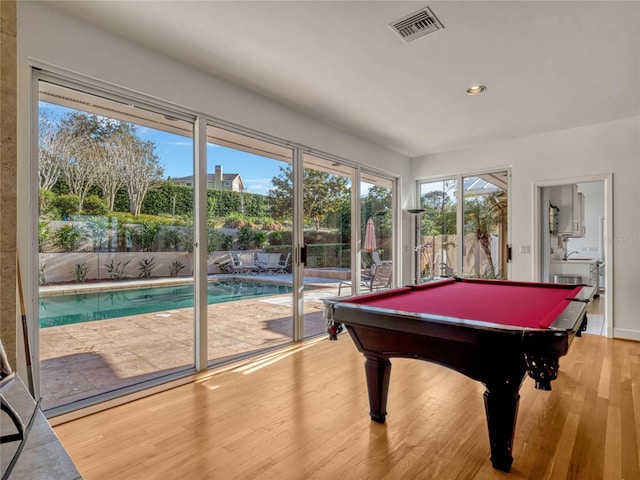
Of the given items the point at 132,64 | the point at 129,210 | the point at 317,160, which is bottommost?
the point at 129,210

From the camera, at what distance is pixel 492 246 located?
5520 millimetres

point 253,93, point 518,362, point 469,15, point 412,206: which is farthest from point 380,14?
point 412,206

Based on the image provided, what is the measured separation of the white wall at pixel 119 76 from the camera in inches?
88.0

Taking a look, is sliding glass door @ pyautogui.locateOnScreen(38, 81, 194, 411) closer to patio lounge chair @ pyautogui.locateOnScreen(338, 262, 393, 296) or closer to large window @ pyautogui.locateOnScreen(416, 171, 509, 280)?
patio lounge chair @ pyautogui.locateOnScreen(338, 262, 393, 296)

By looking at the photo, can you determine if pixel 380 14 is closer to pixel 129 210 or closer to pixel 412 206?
pixel 129 210

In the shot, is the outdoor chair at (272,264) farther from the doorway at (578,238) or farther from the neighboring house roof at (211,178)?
the doorway at (578,238)

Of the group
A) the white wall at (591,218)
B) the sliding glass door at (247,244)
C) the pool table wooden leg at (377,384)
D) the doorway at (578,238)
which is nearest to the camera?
the pool table wooden leg at (377,384)

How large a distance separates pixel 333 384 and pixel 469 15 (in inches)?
115

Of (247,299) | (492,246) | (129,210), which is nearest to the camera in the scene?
(129,210)

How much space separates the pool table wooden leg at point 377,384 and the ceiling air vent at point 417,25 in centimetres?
229

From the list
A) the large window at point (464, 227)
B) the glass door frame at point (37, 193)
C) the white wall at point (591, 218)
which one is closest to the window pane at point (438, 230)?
the large window at point (464, 227)

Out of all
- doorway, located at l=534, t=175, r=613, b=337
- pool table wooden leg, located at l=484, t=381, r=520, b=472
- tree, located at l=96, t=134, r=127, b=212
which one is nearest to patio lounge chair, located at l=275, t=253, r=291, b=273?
tree, located at l=96, t=134, r=127, b=212

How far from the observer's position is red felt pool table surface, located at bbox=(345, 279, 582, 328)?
1.92m

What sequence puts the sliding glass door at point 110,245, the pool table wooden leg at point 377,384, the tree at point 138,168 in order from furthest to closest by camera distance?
1. the tree at point 138,168
2. the sliding glass door at point 110,245
3. the pool table wooden leg at point 377,384
